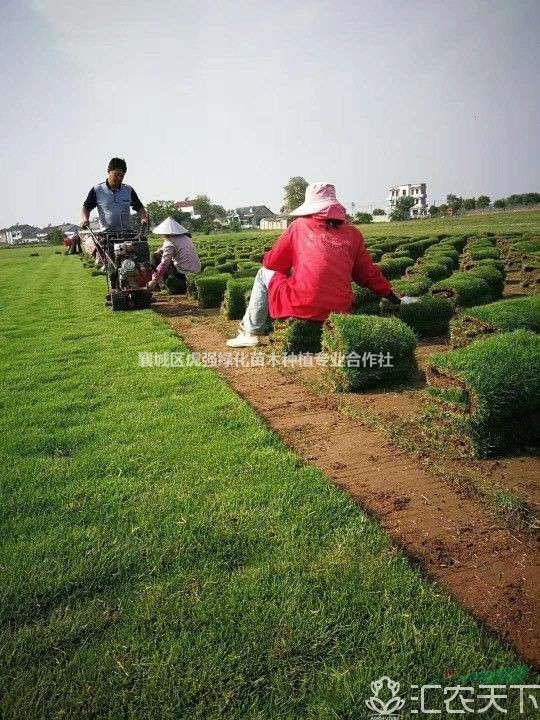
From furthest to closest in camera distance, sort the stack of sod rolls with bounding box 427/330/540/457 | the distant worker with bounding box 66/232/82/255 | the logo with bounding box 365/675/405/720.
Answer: the distant worker with bounding box 66/232/82/255, the stack of sod rolls with bounding box 427/330/540/457, the logo with bounding box 365/675/405/720

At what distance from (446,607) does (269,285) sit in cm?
553

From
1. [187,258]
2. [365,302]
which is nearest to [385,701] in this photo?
[365,302]

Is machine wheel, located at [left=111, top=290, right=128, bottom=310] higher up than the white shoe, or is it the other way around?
machine wheel, located at [left=111, top=290, right=128, bottom=310]

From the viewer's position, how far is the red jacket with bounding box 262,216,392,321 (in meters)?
6.22

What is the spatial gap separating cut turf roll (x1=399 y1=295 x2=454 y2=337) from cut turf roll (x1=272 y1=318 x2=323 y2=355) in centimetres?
230

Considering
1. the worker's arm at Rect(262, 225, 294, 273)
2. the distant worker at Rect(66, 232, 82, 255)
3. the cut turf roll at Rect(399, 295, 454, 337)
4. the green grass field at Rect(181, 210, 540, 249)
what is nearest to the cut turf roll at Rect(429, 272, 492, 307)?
the cut turf roll at Rect(399, 295, 454, 337)

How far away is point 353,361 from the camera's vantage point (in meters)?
5.67

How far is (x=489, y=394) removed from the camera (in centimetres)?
391

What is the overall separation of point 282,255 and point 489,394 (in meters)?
3.72

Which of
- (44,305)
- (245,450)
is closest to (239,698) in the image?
(245,450)

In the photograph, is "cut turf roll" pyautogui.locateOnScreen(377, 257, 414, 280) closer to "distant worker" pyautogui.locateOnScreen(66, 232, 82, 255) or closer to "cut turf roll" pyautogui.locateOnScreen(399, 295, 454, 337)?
"cut turf roll" pyautogui.locateOnScreen(399, 295, 454, 337)

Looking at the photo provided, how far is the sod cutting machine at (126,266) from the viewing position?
10.6 meters

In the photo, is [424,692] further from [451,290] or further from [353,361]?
[451,290]

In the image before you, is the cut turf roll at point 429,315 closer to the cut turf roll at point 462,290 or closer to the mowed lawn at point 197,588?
the cut turf roll at point 462,290
